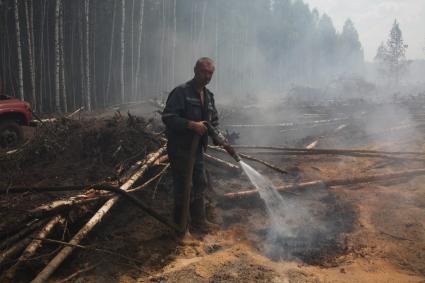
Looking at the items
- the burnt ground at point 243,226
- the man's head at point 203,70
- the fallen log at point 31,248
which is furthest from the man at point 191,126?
the fallen log at point 31,248

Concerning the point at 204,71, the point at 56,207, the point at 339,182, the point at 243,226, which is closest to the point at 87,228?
the point at 56,207

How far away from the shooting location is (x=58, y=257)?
3.71m

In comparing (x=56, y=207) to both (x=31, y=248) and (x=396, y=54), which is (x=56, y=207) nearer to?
(x=31, y=248)

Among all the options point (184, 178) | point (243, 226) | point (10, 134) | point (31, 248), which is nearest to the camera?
point (31, 248)

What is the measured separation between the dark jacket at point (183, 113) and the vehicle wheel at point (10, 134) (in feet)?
26.6

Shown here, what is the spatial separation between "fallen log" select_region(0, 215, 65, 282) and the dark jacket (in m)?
1.71

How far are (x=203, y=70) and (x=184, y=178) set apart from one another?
1.45 meters

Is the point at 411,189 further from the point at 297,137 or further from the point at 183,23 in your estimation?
the point at 183,23

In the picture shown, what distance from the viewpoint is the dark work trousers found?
15.0 feet

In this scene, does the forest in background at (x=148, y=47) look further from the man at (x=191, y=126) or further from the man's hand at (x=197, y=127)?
the man's hand at (x=197, y=127)

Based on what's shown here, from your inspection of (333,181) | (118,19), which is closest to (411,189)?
(333,181)

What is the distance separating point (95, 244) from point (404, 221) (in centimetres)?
430

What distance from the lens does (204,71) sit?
14.4ft

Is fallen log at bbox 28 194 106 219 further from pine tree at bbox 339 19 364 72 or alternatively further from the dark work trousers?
pine tree at bbox 339 19 364 72
